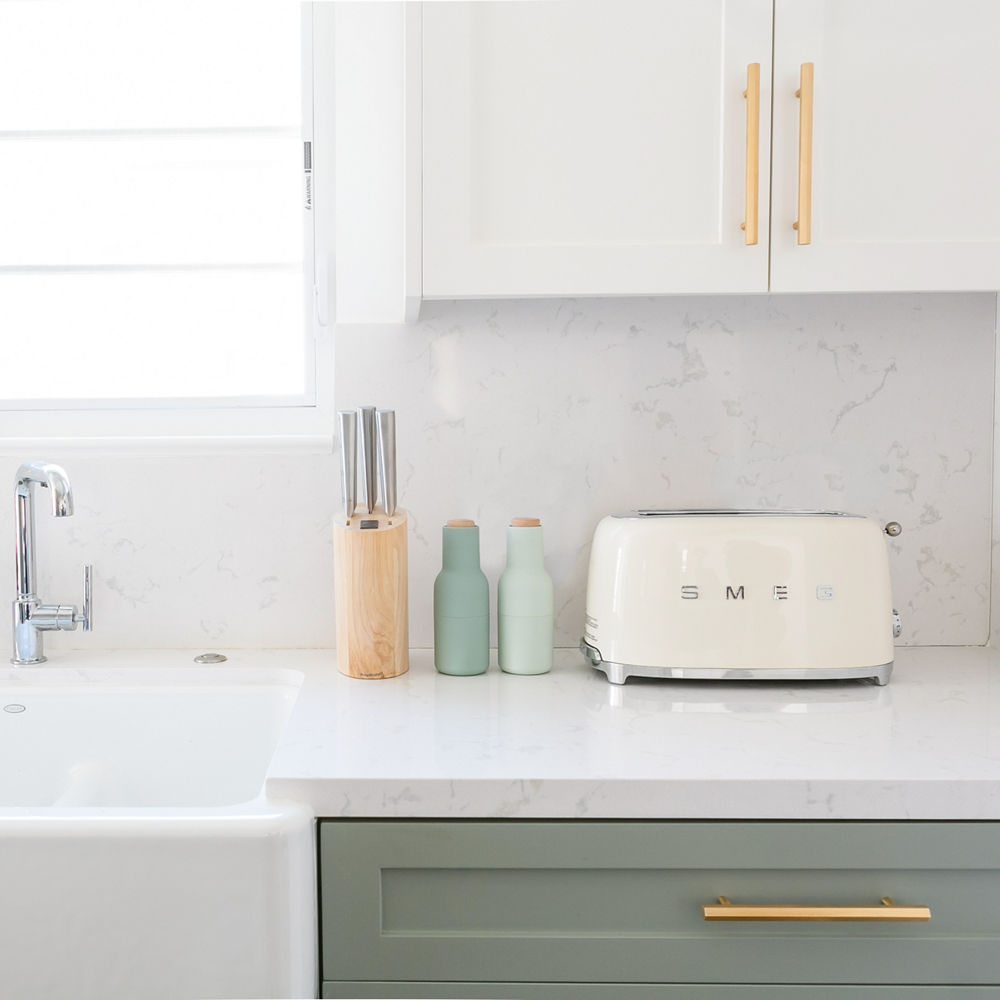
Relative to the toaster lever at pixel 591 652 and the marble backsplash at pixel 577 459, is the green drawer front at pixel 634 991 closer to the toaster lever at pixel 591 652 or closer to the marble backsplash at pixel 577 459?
the toaster lever at pixel 591 652

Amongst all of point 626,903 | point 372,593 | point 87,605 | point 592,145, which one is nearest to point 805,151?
point 592,145

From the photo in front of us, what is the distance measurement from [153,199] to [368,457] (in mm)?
721

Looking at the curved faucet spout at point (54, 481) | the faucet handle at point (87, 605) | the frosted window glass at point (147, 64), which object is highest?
the frosted window glass at point (147, 64)

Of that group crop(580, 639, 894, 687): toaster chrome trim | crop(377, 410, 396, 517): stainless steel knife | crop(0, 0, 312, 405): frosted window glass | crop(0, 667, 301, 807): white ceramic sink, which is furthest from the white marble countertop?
crop(0, 0, 312, 405): frosted window glass

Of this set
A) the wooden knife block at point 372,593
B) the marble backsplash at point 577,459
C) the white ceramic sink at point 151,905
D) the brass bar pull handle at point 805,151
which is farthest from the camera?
the marble backsplash at point 577,459

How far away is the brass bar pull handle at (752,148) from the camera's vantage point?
114 cm

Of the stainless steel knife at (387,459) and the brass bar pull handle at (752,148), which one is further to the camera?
the stainless steel knife at (387,459)

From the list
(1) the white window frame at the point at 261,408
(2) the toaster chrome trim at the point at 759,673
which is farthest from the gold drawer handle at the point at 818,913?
(1) the white window frame at the point at 261,408

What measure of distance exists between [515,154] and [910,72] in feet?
1.73

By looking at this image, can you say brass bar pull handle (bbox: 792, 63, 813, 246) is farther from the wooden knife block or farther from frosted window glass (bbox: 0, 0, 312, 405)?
frosted window glass (bbox: 0, 0, 312, 405)

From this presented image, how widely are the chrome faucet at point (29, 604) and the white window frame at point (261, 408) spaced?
0.16 metres

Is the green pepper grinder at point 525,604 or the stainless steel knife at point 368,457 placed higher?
the stainless steel knife at point 368,457

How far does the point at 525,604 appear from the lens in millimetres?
1302

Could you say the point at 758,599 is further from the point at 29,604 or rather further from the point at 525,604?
the point at 29,604
